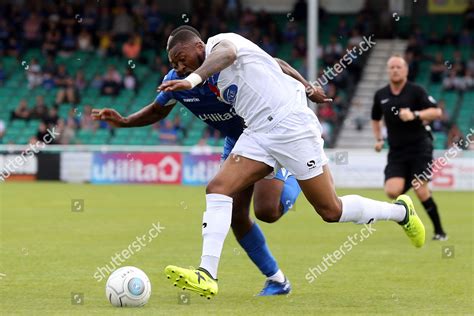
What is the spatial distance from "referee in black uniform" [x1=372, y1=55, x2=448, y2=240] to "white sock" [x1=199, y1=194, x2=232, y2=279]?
5.92 metres

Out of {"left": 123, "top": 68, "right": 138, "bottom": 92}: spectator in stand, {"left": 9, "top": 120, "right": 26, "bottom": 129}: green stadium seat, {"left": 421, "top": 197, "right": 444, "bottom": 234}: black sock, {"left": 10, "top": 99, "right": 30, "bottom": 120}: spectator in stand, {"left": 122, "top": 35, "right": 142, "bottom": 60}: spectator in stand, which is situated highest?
{"left": 122, "top": 35, "right": 142, "bottom": 60}: spectator in stand

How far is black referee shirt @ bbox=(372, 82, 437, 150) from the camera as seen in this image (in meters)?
13.5

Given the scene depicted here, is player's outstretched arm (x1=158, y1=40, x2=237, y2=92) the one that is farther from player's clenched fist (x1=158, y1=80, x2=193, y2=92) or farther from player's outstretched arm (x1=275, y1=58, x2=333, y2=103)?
player's outstretched arm (x1=275, y1=58, x2=333, y2=103)

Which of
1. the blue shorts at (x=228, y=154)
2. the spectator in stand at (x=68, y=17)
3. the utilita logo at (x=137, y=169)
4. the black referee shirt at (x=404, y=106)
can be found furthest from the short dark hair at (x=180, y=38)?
the spectator in stand at (x=68, y=17)

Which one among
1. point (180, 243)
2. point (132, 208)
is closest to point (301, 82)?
point (180, 243)

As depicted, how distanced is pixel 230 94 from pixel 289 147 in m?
0.59

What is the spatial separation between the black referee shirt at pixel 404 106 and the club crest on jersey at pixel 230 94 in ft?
19.0

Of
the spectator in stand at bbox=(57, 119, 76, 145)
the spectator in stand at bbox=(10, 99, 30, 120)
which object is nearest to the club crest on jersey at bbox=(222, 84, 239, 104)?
the spectator in stand at bbox=(57, 119, 76, 145)

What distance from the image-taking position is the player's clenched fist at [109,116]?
837cm

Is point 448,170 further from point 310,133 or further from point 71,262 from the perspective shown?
point 310,133

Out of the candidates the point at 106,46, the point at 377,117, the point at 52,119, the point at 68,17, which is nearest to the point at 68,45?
the point at 68,17

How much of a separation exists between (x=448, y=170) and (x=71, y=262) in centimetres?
1544

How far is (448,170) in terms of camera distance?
81.8 ft

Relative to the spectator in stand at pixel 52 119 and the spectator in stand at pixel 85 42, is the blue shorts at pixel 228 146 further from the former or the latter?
the spectator in stand at pixel 85 42
